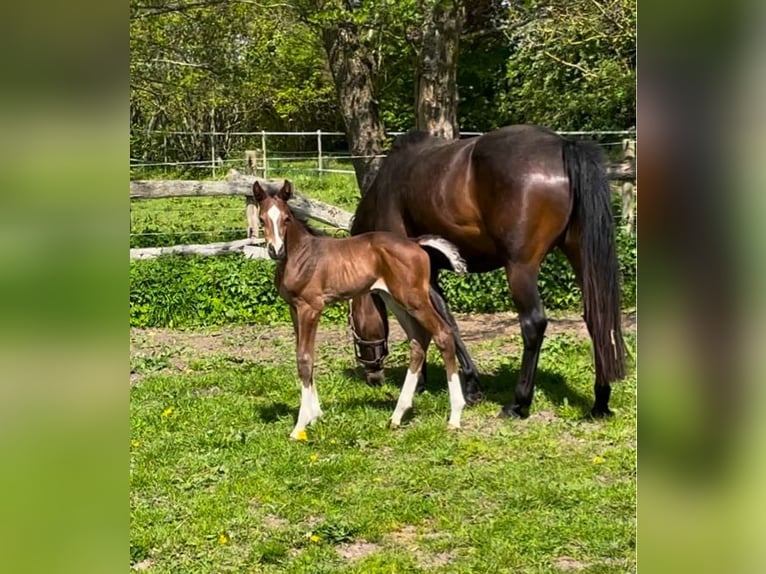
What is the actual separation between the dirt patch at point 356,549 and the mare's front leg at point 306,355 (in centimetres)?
135

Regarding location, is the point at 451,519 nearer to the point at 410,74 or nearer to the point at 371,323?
the point at 371,323

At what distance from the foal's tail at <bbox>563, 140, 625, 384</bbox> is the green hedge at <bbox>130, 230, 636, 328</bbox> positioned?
3.46 metres

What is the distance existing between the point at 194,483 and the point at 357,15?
4153mm

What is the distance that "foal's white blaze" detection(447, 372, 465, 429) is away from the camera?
465 centimetres

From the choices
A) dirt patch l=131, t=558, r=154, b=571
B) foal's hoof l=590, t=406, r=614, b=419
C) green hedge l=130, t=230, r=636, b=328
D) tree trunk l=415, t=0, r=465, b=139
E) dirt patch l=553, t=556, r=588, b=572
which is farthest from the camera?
green hedge l=130, t=230, r=636, b=328

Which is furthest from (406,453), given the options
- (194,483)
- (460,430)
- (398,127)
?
(398,127)

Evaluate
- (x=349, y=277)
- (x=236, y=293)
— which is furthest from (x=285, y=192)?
(x=236, y=293)

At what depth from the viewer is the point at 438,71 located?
7.29 meters

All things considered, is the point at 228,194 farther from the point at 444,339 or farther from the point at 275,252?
the point at 444,339

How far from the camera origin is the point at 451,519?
350cm

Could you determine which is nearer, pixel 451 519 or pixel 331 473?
pixel 451 519

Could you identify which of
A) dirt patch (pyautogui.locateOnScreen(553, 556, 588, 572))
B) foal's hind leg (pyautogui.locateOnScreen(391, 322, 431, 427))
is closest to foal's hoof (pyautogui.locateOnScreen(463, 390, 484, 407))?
foal's hind leg (pyautogui.locateOnScreen(391, 322, 431, 427))

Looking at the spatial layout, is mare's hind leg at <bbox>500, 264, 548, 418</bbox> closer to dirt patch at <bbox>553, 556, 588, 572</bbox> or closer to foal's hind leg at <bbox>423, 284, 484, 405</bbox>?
foal's hind leg at <bbox>423, 284, 484, 405</bbox>

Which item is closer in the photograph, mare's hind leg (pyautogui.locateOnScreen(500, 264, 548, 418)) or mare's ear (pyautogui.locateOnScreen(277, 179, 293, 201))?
mare's ear (pyautogui.locateOnScreen(277, 179, 293, 201))
